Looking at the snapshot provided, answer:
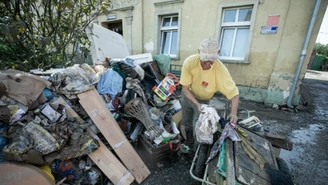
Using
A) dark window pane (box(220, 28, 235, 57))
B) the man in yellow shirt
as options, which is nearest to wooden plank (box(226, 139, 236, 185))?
the man in yellow shirt

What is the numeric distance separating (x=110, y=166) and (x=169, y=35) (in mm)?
5492

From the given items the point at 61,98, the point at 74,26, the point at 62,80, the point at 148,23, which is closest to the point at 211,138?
the point at 61,98

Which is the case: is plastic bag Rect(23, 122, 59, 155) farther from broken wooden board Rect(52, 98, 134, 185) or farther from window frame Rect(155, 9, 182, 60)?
window frame Rect(155, 9, 182, 60)

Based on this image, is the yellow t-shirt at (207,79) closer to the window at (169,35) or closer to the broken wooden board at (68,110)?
the broken wooden board at (68,110)

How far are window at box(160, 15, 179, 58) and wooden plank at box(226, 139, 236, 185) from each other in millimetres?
5060

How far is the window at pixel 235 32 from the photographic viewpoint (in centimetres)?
454

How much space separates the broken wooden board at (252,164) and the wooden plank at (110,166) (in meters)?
1.32

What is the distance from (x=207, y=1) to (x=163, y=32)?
2.04 metres

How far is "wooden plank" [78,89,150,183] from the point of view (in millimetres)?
1939

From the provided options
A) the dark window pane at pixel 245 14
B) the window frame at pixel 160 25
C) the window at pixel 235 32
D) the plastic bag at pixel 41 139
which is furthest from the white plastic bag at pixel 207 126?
the window frame at pixel 160 25

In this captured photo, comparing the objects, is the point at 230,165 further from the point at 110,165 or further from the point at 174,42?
the point at 174,42

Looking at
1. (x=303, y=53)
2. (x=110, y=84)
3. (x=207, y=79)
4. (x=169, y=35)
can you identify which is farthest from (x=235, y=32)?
(x=110, y=84)

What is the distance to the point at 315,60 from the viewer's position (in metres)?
16.4

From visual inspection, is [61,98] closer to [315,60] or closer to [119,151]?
[119,151]
